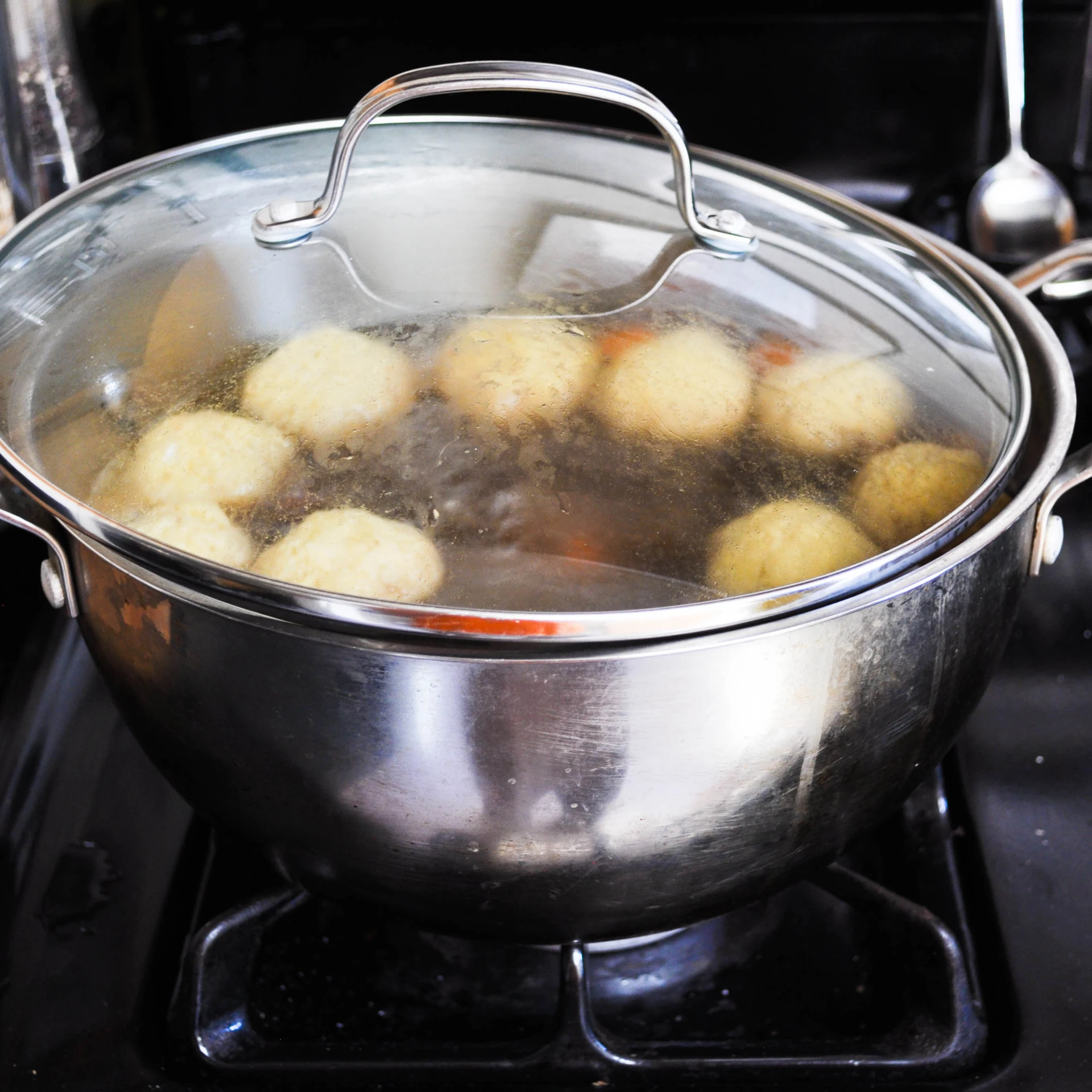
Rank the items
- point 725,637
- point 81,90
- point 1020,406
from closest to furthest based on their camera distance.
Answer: point 725,637, point 1020,406, point 81,90

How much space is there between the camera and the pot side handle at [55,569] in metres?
0.61

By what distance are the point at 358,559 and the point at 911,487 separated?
0.29 m

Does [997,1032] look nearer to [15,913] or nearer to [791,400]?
[791,400]

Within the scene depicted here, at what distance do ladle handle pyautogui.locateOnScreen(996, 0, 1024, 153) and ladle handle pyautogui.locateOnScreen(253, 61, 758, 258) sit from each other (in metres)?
0.59

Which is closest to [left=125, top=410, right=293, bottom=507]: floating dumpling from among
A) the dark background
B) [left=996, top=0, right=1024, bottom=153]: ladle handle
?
the dark background

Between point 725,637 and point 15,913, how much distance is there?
543 millimetres

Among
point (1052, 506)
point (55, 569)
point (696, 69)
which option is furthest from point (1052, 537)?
point (696, 69)

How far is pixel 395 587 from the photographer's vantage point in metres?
0.56

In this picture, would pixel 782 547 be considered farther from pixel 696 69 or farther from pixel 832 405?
pixel 696 69

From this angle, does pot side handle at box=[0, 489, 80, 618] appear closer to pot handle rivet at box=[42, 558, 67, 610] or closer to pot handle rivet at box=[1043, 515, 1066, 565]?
pot handle rivet at box=[42, 558, 67, 610]

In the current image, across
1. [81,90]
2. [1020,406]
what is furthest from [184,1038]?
[81,90]

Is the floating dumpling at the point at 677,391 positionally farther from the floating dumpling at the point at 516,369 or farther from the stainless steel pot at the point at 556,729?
the stainless steel pot at the point at 556,729

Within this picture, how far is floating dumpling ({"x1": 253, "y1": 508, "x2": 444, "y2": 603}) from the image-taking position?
562 millimetres

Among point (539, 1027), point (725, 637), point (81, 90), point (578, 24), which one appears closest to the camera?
point (725, 637)
